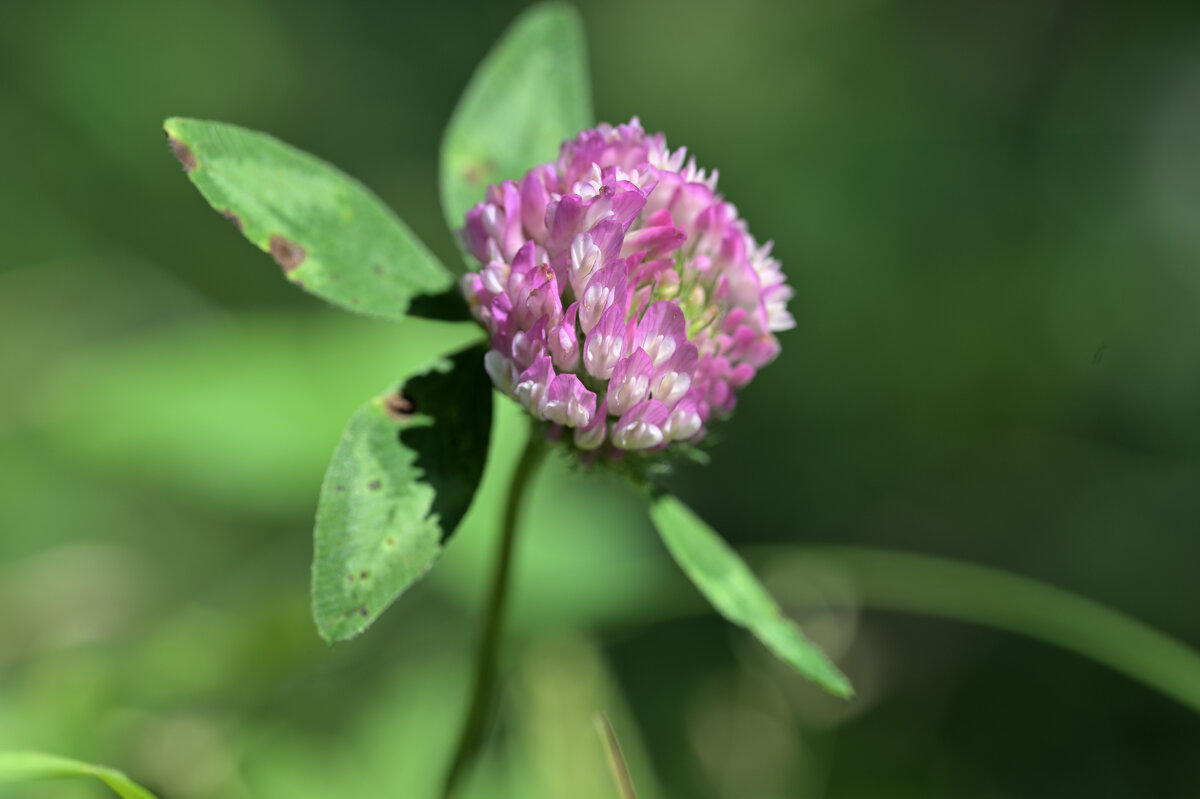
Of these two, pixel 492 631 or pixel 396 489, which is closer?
pixel 396 489

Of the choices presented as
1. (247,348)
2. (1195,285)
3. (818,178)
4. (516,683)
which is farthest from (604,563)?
(1195,285)

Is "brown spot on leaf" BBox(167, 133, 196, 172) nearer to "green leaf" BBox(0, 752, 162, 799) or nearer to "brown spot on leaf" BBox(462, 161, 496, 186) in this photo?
"brown spot on leaf" BBox(462, 161, 496, 186)

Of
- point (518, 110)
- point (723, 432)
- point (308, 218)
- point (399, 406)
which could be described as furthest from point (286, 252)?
point (723, 432)

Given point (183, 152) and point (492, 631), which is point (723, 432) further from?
point (183, 152)

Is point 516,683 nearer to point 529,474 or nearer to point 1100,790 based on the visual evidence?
point 529,474

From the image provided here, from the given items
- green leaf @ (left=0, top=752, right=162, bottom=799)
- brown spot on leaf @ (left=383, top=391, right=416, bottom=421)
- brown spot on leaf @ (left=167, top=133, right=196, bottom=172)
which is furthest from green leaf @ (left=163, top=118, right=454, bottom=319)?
green leaf @ (left=0, top=752, right=162, bottom=799)

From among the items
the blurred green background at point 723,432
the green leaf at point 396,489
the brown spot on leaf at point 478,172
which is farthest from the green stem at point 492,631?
the blurred green background at point 723,432
